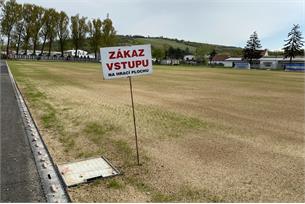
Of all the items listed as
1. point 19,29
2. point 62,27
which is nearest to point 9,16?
point 19,29

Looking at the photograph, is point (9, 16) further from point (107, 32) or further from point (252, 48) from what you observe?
point (252, 48)

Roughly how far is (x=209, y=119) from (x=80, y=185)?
18.0ft

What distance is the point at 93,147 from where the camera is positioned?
628 centimetres

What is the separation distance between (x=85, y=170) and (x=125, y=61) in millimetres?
2005

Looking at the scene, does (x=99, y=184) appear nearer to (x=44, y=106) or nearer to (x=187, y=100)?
(x=44, y=106)

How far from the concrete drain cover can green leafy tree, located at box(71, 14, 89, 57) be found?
84.9 m

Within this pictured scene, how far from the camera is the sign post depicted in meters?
5.31

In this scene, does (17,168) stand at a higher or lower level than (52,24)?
lower

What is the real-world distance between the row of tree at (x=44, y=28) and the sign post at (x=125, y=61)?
70.2m

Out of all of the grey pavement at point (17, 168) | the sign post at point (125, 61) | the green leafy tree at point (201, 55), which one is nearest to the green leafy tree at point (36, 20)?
the green leafy tree at point (201, 55)

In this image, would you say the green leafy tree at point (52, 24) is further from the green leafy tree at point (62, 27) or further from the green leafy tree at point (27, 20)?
Answer: the green leafy tree at point (27, 20)

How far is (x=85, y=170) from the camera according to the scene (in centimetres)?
505

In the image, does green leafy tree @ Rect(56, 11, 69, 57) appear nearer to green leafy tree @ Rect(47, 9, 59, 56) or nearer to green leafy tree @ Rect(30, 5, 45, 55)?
green leafy tree @ Rect(47, 9, 59, 56)

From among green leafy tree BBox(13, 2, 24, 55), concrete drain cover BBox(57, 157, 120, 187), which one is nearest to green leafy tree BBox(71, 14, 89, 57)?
green leafy tree BBox(13, 2, 24, 55)
